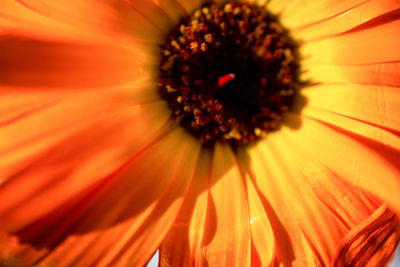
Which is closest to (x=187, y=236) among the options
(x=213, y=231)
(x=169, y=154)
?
(x=213, y=231)

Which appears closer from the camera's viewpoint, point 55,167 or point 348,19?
point 55,167

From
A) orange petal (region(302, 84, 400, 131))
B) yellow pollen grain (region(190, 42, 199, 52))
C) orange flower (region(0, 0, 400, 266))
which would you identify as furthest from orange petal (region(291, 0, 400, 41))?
yellow pollen grain (region(190, 42, 199, 52))

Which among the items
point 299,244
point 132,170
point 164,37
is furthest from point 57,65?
point 299,244

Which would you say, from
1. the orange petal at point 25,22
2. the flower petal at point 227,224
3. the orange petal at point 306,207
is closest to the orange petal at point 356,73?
the orange petal at point 306,207

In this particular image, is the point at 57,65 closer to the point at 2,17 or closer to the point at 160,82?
the point at 2,17

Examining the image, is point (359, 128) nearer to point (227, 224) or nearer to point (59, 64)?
point (227, 224)

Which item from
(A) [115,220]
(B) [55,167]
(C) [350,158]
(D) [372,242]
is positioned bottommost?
(D) [372,242]
